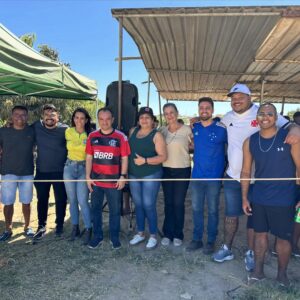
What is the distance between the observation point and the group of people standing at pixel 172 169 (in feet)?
8.82

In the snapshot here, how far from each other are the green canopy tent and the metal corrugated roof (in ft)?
3.59

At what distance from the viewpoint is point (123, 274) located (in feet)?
10.0

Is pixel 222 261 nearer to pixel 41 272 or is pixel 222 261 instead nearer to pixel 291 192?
pixel 291 192

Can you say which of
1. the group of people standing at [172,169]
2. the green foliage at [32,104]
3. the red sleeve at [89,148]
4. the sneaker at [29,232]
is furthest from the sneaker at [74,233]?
the green foliage at [32,104]

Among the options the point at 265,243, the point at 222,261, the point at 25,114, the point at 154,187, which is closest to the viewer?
the point at 265,243

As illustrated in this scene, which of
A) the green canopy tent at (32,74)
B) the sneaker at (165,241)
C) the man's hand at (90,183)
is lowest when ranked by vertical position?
the sneaker at (165,241)

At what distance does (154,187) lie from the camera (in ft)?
11.5

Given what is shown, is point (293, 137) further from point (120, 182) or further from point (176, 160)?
point (120, 182)

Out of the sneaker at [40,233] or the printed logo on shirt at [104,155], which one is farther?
the sneaker at [40,233]

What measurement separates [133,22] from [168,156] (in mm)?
1508

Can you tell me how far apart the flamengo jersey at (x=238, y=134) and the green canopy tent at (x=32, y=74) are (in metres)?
2.24

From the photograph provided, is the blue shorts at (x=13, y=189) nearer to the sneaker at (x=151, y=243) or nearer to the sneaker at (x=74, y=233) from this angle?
the sneaker at (x=74, y=233)

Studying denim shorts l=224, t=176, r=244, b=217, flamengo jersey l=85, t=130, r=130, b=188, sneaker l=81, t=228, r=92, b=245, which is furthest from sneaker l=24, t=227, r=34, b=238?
denim shorts l=224, t=176, r=244, b=217

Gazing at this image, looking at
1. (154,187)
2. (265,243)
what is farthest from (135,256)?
(265,243)
